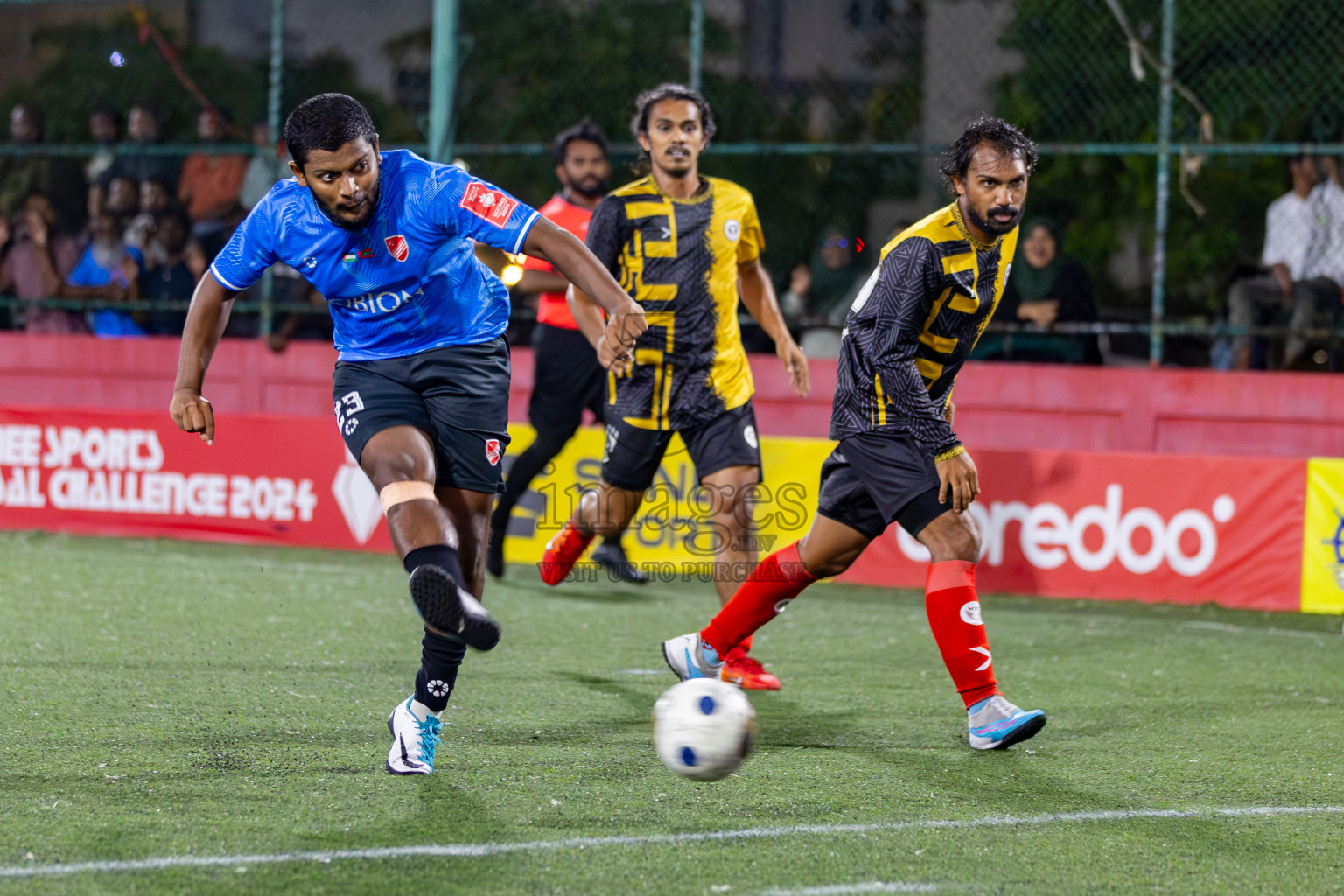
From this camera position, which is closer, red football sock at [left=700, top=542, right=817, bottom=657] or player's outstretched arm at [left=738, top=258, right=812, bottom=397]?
red football sock at [left=700, top=542, right=817, bottom=657]

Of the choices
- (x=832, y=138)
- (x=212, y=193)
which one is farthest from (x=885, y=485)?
(x=832, y=138)

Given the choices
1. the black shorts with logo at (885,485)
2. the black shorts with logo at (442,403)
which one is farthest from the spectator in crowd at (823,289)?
the black shorts with logo at (442,403)

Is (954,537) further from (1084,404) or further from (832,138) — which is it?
(832,138)

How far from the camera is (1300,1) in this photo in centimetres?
1001

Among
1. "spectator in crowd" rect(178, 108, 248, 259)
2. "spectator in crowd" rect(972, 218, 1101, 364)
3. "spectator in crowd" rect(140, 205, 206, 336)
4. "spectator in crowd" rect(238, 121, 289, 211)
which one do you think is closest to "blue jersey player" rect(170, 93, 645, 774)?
"spectator in crowd" rect(972, 218, 1101, 364)

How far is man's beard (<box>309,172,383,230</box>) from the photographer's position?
163 inches

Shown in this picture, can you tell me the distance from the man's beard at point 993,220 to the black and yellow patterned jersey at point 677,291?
5.13 feet

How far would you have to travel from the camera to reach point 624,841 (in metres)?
3.63

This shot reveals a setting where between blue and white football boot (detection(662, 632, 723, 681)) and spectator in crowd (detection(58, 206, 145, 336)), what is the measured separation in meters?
7.89

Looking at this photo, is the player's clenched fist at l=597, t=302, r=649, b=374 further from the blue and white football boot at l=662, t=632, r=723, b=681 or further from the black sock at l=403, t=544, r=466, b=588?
the blue and white football boot at l=662, t=632, r=723, b=681

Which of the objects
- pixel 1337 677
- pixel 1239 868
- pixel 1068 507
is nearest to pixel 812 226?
pixel 1068 507

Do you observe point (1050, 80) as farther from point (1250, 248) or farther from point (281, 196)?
point (281, 196)

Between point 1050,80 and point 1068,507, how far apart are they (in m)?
4.79

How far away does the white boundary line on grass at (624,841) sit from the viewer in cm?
336
